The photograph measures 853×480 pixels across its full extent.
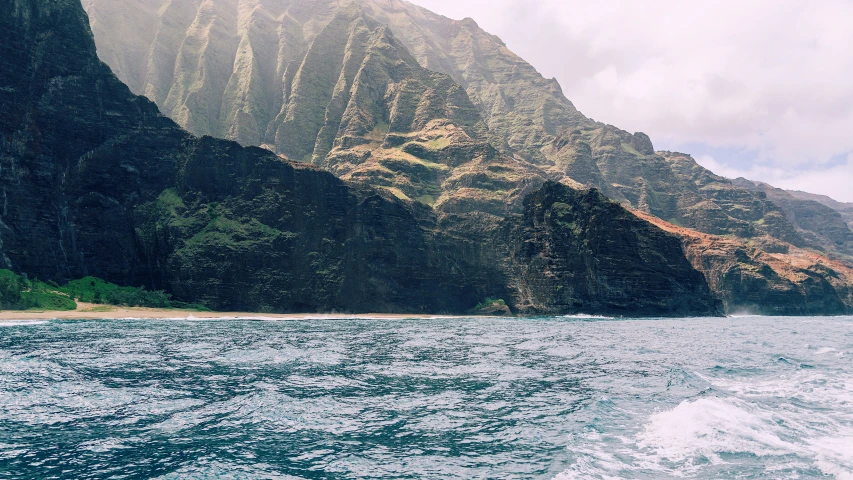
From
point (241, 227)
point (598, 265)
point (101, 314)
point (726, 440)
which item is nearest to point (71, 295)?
point (101, 314)

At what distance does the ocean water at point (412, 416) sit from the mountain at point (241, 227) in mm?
89220

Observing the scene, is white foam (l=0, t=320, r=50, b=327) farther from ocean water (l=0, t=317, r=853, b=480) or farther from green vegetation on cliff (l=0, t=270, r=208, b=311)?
ocean water (l=0, t=317, r=853, b=480)

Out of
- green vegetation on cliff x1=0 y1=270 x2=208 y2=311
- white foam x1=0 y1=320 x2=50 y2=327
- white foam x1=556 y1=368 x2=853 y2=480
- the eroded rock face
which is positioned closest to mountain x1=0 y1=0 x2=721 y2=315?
the eroded rock face

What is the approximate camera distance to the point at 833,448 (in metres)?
19.5

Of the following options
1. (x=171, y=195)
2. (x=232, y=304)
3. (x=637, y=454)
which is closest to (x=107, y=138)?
(x=171, y=195)

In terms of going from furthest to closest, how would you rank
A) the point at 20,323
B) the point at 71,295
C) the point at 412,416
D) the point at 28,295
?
the point at 71,295
the point at 28,295
the point at 20,323
the point at 412,416

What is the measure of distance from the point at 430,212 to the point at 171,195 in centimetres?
8503

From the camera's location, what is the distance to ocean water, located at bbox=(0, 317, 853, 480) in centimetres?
1706

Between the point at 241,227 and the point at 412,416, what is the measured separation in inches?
5152

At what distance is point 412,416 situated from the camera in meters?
23.9

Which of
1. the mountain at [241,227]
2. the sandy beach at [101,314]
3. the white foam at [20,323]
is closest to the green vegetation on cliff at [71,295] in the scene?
the sandy beach at [101,314]

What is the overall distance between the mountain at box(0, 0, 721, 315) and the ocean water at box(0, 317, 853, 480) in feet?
293

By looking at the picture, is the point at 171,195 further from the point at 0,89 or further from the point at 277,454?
the point at 277,454

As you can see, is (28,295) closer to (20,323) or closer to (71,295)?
(71,295)
